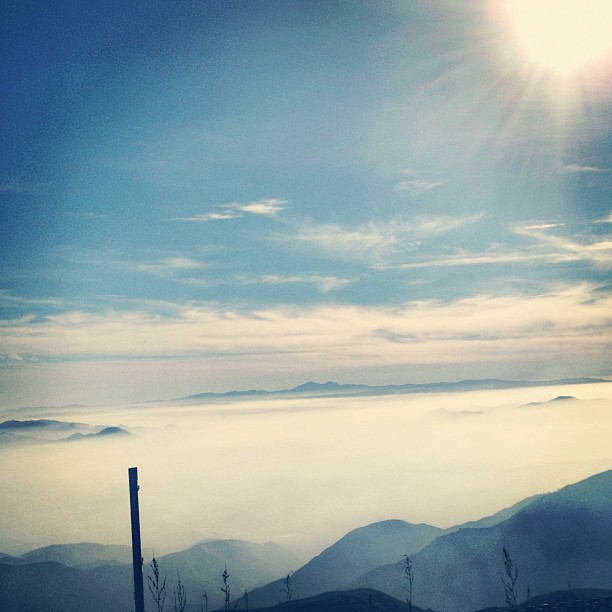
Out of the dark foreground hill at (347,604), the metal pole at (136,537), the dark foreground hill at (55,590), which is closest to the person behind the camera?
the metal pole at (136,537)

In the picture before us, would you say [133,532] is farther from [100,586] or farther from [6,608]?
[100,586]

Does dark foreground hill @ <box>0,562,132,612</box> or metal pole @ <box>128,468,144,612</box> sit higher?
metal pole @ <box>128,468,144,612</box>

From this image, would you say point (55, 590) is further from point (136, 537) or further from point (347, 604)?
point (136, 537)

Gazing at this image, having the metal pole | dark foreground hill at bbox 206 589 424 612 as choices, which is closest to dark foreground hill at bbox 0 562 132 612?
dark foreground hill at bbox 206 589 424 612

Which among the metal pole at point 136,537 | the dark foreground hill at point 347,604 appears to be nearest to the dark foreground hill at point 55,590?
the dark foreground hill at point 347,604

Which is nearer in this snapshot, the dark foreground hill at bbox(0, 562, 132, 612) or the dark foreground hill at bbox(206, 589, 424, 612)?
the dark foreground hill at bbox(206, 589, 424, 612)

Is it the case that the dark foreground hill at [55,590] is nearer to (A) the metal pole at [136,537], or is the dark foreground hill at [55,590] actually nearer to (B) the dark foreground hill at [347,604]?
(B) the dark foreground hill at [347,604]

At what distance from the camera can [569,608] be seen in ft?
150

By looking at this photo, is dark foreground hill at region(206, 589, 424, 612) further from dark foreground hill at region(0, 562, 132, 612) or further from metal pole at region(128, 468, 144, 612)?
dark foreground hill at region(0, 562, 132, 612)

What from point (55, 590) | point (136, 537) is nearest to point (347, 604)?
point (136, 537)

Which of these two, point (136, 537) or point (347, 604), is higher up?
point (136, 537)

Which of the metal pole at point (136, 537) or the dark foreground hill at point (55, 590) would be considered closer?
the metal pole at point (136, 537)

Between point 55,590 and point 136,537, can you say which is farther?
point 55,590

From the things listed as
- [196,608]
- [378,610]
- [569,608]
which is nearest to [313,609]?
[378,610]
